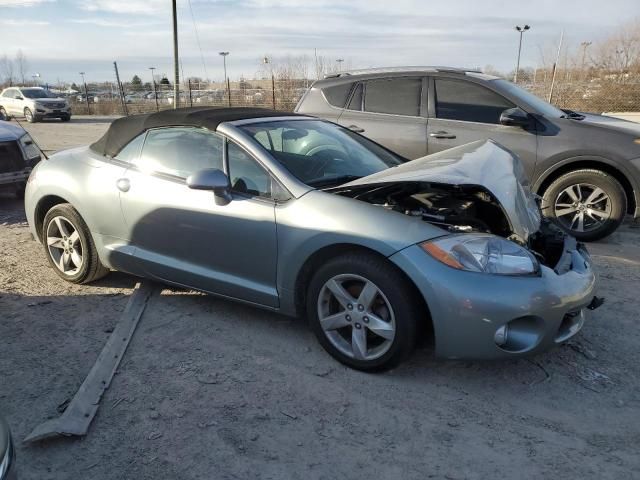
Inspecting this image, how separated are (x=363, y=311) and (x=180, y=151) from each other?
6.02 feet

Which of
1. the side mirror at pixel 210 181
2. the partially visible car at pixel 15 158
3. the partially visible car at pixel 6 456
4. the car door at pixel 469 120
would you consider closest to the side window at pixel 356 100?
the car door at pixel 469 120

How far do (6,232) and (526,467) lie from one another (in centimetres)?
603

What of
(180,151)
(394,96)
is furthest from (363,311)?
(394,96)

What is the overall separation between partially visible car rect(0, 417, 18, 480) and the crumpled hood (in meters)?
2.15

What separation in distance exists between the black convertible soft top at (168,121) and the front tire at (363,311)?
4.67ft

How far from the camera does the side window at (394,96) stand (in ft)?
20.4

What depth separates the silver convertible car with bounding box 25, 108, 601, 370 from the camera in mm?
2828

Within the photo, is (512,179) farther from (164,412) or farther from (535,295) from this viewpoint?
(164,412)

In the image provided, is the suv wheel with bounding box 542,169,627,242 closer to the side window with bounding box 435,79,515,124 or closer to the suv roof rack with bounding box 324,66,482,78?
the side window with bounding box 435,79,515,124

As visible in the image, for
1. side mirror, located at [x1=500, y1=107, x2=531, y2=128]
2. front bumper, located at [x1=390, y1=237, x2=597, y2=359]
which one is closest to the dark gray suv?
side mirror, located at [x1=500, y1=107, x2=531, y2=128]

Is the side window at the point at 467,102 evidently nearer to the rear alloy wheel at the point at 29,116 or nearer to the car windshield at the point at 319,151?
the car windshield at the point at 319,151

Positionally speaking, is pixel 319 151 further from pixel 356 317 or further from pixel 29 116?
pixel 29 116

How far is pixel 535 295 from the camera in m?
2.77

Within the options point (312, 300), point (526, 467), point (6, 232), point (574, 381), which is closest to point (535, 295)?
point (574, 381)
